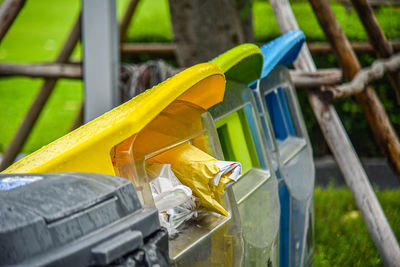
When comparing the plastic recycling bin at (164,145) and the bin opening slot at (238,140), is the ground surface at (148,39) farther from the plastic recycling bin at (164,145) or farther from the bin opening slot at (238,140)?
the plastic recycling bin at (164,145)

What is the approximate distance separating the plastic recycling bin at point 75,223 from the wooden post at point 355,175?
236cm

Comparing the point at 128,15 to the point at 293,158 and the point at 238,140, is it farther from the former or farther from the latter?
the point at 238,140

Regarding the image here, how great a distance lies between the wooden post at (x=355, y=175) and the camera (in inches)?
127

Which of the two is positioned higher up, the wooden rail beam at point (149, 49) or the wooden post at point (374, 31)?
the wooden rail beam at point (149, 49)


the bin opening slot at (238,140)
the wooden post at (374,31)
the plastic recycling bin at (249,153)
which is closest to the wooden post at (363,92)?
the wooden post at (374,31)

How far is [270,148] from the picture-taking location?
233 cm

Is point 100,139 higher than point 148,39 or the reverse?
the reverse

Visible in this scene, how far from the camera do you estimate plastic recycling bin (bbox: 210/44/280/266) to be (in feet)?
6.08

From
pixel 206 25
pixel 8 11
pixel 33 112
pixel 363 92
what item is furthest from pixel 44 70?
pixel 363 92

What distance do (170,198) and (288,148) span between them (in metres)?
1.30

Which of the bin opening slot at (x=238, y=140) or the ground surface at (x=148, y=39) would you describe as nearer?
the bin opening slot at (x=238, y=140)

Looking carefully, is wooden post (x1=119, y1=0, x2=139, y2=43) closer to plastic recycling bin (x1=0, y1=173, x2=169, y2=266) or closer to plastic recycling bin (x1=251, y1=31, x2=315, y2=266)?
plastic recycling bin (x1=251, y1=31, x2=315, y2=266)

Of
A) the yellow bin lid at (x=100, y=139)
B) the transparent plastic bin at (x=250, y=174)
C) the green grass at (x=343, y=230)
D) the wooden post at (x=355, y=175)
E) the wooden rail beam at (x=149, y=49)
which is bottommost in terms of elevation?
the green grass at (x=343, y=230)

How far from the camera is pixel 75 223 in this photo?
42.8 inches
